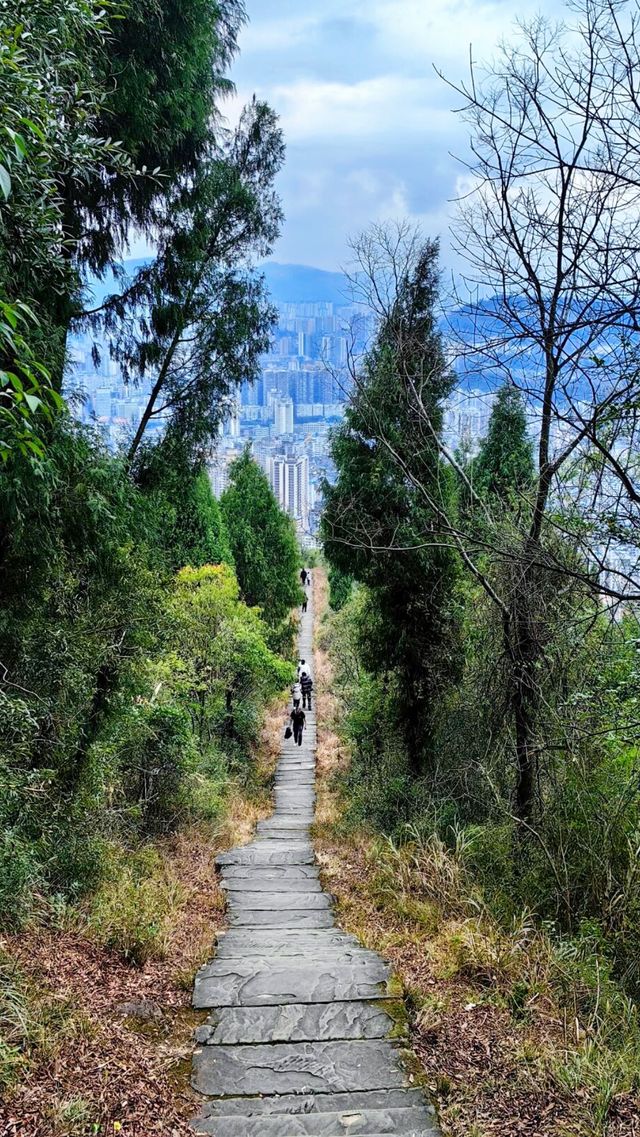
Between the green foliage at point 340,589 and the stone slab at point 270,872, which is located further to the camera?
the green foliage at point 340,589

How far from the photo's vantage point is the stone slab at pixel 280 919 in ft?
19.4

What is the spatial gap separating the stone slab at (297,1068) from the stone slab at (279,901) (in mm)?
2839

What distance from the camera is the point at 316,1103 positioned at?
315cm

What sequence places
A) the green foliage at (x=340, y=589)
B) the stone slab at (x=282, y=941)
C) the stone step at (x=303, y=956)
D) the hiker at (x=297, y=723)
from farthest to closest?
the green foliage at (x=340, y=589) < the hiker at (x=297, y=723) < the stone slab at (x=282, y=941) < the stone step at (x=303, y=956)

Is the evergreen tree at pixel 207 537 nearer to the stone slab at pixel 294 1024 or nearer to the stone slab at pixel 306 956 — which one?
the stone slab at pixel 306 956

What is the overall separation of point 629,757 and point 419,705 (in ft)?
17.3

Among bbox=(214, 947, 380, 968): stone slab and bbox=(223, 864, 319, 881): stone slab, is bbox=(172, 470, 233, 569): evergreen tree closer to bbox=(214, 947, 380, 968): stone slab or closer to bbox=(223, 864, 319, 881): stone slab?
bbox=(223, 864, 319, 881): stone slab

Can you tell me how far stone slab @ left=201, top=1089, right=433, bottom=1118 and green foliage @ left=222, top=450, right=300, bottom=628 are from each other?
16.5 m

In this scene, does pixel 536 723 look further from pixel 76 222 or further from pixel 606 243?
pixel 76 222

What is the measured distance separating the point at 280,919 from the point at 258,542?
14746 millimetres

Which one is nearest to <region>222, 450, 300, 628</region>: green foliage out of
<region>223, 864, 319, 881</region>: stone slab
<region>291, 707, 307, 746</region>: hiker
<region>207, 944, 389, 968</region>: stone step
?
<region>291, 707, 307, 746</region>: hiker

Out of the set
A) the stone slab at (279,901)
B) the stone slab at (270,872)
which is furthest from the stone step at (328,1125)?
the stone slab at (270,872)

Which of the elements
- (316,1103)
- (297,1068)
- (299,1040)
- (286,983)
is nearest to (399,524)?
(286,983)

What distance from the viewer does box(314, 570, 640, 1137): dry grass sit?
310 cm
